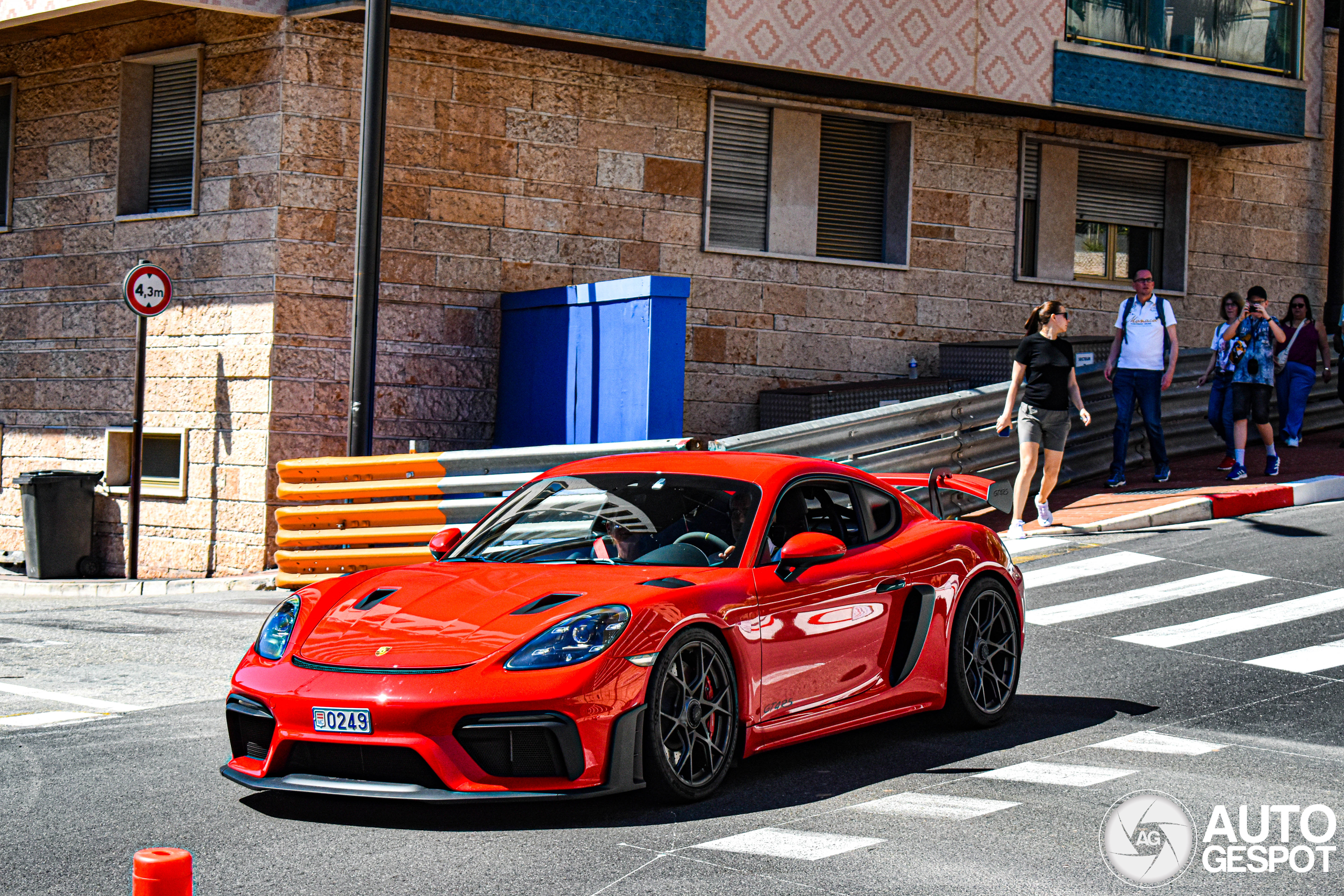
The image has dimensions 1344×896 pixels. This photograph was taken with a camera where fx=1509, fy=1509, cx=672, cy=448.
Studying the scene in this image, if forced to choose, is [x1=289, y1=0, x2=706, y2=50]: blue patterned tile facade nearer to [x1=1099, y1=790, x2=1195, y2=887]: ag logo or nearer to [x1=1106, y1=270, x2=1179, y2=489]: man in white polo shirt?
[x1=1106, y1=270, x2=1179, y2=489]: man in white polo shirt

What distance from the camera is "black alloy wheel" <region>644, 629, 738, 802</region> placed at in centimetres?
527

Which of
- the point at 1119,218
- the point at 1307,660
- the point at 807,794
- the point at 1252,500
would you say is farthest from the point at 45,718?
the point at 1119,218

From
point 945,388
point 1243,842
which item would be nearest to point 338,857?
point 1243,842

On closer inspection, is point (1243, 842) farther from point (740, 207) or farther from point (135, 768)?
point (740, 207)

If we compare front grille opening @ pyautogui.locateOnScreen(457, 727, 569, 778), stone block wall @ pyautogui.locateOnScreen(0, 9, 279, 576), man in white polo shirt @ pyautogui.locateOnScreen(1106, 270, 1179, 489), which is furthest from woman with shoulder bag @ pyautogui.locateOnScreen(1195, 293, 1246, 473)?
front grille opening @ pyautogui.locateOnScreen(457, 727, 569, 778)

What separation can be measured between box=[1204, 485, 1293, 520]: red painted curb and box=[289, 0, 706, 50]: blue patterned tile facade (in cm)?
657

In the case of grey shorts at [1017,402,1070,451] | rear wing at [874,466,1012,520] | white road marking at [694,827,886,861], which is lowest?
white road marking at [694,827,886,861]

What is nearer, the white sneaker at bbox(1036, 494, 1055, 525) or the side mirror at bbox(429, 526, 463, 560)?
the side mirror at bbox(429, 526, 463, 560)

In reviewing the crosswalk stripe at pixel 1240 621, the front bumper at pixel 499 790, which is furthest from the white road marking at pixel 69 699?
the crosswalk stripe at pixel 1240 621

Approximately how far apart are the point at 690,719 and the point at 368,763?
1.16 metres

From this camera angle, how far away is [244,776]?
5.28 m

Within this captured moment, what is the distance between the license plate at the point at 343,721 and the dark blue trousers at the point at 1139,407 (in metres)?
10.6

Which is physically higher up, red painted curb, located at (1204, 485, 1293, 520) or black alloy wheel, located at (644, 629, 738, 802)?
red painted curb, located at (1204, 485, 1293, 520)

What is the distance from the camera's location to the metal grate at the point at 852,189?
17.0m
